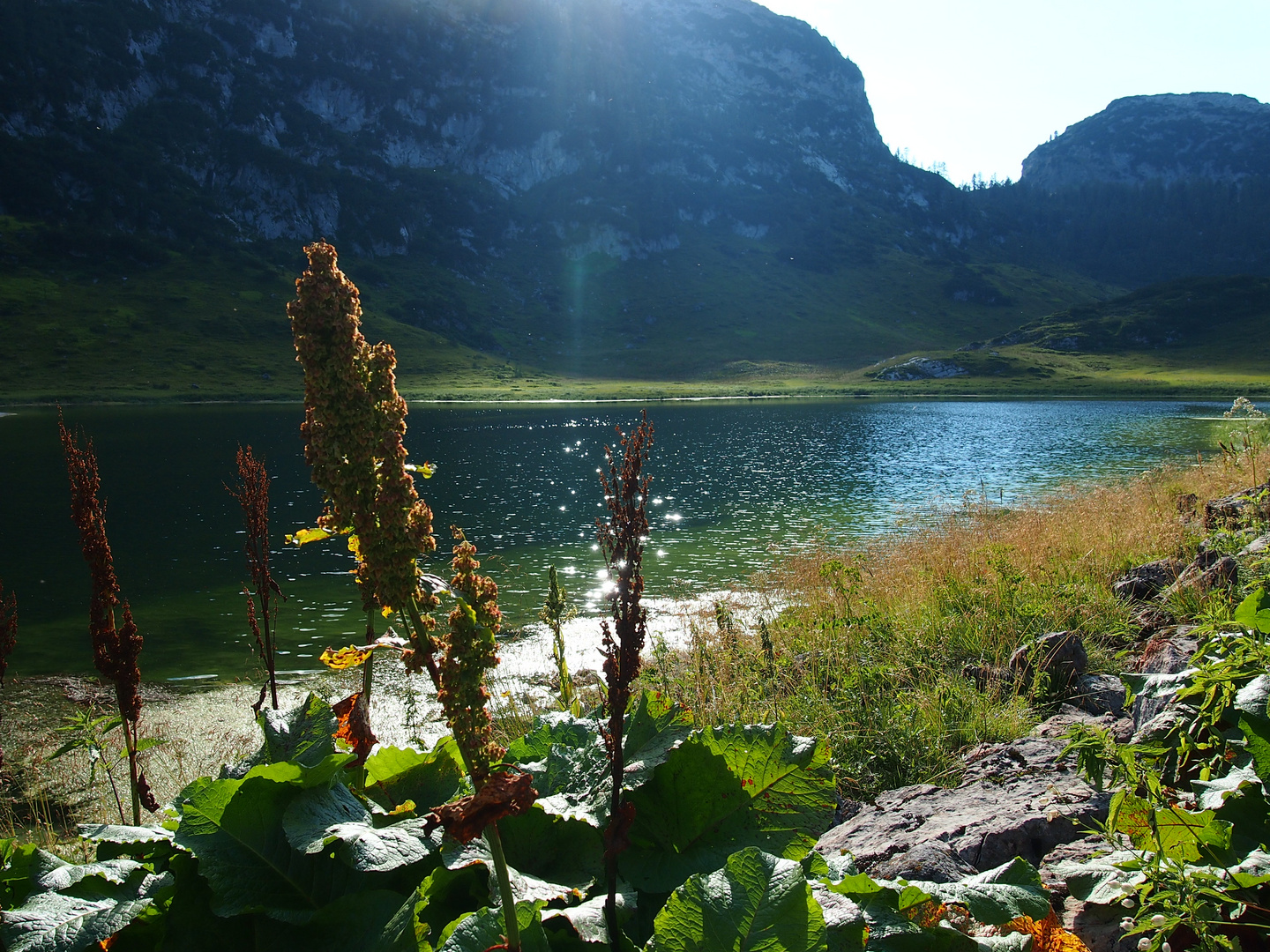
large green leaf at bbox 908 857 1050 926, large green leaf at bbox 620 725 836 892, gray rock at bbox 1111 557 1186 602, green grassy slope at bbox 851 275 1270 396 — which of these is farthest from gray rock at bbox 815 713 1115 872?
green grassy slope at bbox 851 275 1270 396

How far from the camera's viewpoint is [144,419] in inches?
3231

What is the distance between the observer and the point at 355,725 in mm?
2730

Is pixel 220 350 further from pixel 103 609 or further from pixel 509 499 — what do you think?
pixel 103 609

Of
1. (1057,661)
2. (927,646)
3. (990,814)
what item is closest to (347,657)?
(990,814)

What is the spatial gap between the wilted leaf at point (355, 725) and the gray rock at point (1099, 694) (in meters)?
5.84

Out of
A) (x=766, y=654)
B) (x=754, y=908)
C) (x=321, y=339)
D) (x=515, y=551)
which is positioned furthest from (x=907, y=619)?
(x=515, y=551)

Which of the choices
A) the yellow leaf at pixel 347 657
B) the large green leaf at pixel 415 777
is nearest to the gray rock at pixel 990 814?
the large green leaf at pixel 415 777

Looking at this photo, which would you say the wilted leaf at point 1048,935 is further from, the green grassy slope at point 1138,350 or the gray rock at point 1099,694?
the green grassy slope at point 1138,350

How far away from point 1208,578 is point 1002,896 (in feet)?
23.5

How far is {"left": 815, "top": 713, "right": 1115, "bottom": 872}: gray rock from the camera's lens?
3602 mm

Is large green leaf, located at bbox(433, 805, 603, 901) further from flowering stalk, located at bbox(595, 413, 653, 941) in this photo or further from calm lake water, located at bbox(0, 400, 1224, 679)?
calm lake water, located at bbox(0, 400, 1224, 679)

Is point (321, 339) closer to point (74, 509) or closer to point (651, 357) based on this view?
point (74, 509)

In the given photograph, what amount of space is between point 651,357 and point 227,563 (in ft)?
553

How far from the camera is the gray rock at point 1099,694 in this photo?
625cm
